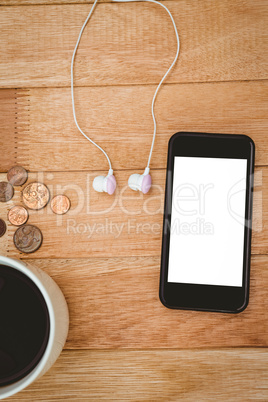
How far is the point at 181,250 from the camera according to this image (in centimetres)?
50

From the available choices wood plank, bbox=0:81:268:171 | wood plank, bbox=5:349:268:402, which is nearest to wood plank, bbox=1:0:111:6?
wood plank, bbox=0:81:268:171

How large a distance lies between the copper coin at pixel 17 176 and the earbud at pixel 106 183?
110mm

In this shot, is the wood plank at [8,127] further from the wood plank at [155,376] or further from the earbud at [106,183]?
the wood plank at [155,376]

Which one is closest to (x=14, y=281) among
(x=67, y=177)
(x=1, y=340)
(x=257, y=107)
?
(x=1, y=340)

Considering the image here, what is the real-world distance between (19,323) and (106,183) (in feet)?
0.70

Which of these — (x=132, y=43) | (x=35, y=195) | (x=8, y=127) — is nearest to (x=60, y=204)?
(x=35, y=195)

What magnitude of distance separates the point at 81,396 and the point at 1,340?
6.5 inches

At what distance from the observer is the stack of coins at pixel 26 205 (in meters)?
0.51

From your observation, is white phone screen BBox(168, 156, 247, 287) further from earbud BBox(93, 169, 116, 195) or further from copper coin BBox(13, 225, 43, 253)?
copper coin BBox(13, 225, 43, 253)

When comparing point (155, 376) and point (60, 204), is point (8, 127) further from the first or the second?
point (155, 376)

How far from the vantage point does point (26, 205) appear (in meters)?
0.52

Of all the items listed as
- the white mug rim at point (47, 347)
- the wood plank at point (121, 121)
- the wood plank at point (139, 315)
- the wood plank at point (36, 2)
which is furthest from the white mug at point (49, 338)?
the wood plank at point (36, 2)

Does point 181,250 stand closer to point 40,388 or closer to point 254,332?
point 254,332

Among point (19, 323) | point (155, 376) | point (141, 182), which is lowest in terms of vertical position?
point (155, 376)
